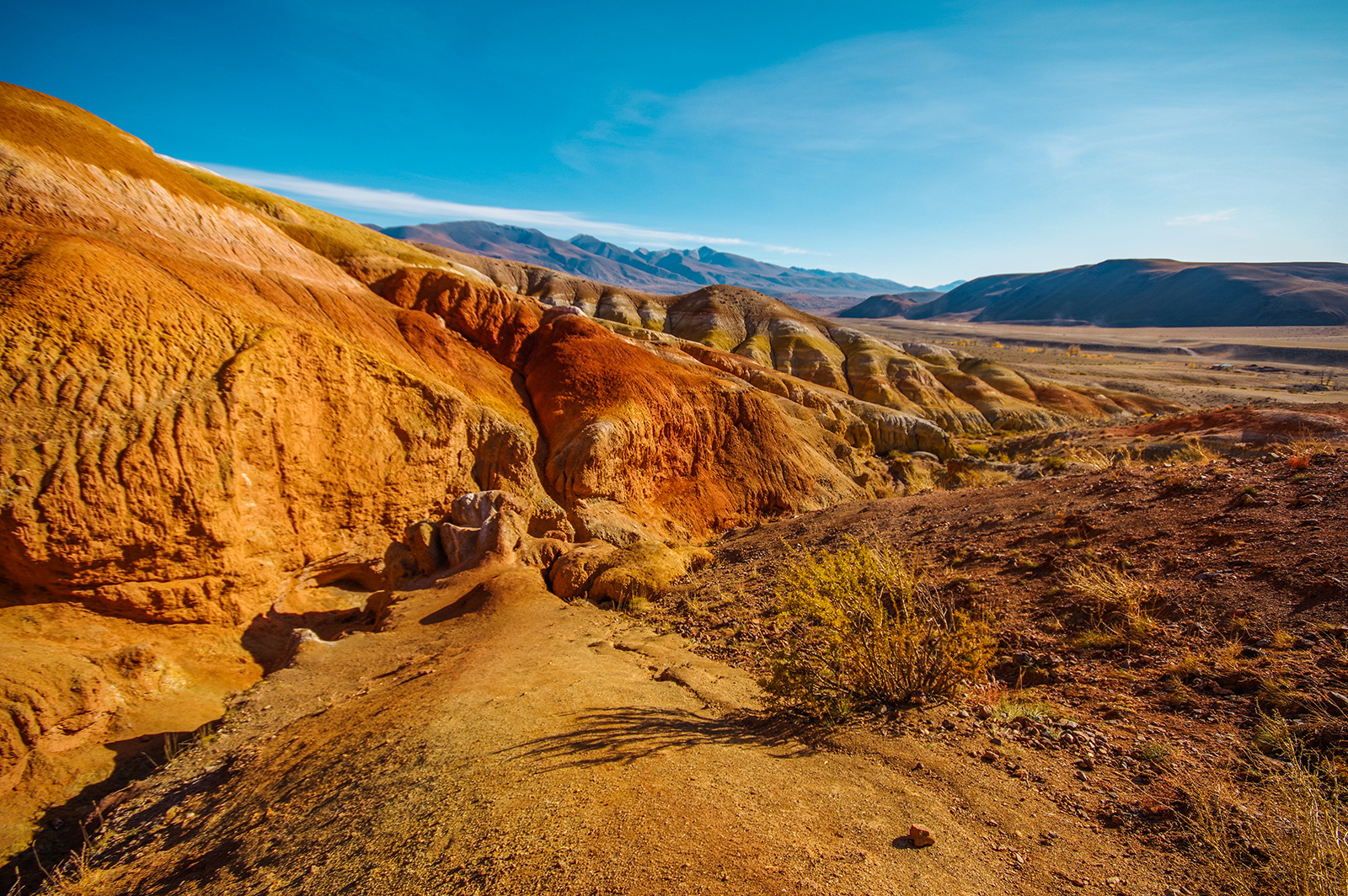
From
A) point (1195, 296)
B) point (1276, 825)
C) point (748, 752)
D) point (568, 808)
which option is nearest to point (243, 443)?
point (568, 808)

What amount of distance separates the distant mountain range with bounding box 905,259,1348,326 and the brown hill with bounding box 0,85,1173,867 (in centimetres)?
17057

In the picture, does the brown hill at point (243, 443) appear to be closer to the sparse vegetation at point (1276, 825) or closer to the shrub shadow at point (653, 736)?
the shrub shadow at point (653, 736)

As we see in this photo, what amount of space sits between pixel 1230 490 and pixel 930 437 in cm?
2356

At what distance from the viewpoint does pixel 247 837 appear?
418 centimetres

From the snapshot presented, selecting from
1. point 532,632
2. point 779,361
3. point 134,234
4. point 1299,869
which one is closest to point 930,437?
point 779,361

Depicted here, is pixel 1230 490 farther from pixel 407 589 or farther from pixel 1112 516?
pixel 407 589

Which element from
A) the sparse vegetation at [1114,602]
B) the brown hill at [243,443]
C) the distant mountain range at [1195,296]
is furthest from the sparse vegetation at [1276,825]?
the distant mountain range at [1195,296]

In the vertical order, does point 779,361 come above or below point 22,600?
above

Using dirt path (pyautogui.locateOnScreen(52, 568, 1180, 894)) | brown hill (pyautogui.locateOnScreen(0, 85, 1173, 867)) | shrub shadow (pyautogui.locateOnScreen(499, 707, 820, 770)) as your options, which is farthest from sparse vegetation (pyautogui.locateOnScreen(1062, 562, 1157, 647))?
brown hill (pyautogui.locateOnScreen(0, 85, 1173, 867))

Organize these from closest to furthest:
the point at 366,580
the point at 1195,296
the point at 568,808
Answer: the point at 568,808
the point at 366,580
the point at 1195,296

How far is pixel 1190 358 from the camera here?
88.5 metres

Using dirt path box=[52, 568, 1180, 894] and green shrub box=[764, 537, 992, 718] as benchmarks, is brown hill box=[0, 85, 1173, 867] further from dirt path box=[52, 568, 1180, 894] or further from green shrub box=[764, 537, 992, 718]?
green shrub box=[764, 537, 992, 718]

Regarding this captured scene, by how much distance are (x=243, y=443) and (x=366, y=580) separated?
4.32 m

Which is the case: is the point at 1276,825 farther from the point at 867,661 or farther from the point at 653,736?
the point at 653,736
